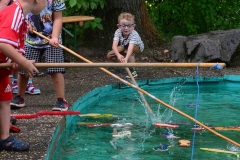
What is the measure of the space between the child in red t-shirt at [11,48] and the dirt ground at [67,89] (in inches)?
3.9

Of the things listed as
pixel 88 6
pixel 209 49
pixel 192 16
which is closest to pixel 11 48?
pixel 88 6

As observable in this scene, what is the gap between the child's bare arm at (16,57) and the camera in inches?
129

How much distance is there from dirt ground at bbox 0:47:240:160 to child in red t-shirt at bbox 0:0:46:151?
99 mm

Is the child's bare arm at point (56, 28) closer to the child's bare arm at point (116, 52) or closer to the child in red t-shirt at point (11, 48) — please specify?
the child in red t-shirt at point (11, 48)

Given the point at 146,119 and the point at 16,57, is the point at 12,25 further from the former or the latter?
the point at 146,119

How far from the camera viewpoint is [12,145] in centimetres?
364

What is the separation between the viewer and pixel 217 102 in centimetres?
630

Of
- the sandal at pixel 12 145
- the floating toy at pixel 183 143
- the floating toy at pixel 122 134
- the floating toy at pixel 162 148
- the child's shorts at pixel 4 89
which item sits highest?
the child's shorts at pixel 4 89

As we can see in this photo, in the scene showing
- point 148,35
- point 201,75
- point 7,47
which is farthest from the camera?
point 148,35

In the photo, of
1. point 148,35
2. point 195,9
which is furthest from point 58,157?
point 195,9

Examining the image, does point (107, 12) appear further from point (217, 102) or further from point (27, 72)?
point (27, 72)

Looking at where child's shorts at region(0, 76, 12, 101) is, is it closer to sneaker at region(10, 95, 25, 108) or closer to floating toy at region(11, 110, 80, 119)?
floating toy at region(11, 110, 80, 119)

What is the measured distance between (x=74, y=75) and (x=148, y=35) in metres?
2.42

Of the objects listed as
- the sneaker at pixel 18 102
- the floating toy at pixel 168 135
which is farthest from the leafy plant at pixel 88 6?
the floating toy at pixel 168 135
